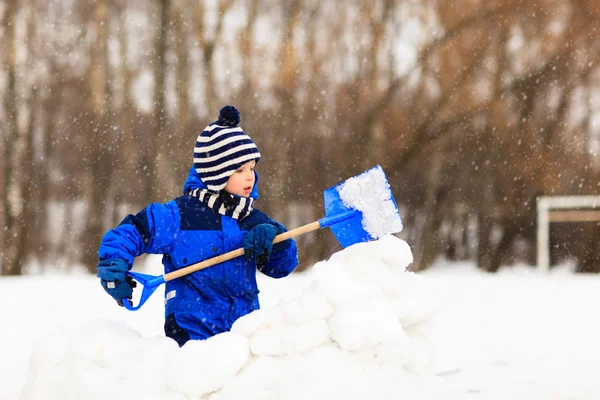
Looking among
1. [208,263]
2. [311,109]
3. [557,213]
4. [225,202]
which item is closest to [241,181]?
[225,202]

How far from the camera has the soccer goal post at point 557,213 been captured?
8672mm

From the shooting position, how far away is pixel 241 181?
288 cm

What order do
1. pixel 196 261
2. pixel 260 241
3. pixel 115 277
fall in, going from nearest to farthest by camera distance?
pixel 115 277 → pixel 260 241 → pixel 196 261

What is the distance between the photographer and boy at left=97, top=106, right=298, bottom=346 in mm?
2719

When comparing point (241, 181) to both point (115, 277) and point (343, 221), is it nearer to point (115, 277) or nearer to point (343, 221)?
point (343, 221)

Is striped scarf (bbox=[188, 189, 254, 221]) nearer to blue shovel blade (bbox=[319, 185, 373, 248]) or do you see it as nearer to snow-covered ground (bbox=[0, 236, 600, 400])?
blue shovel blade (bbox=[319, 185, 373, 248])

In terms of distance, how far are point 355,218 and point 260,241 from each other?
0.39 meters

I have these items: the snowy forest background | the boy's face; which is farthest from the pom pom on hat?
the snowy forest background

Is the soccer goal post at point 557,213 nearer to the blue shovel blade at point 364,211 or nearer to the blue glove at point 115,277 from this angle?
the blue shovel blade at point 364,211

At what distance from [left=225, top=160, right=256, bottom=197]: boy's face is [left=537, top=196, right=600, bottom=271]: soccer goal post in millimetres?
6533

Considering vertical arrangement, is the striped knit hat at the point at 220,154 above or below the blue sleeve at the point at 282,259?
above

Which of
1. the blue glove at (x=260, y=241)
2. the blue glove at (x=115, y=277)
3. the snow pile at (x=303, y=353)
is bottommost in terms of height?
the snow pile at (x=303, y=353)

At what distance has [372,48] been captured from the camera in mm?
8680

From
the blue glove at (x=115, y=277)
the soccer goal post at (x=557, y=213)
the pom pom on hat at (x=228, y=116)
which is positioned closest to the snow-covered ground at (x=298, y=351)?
the blue glove at (x=115, y=277)
